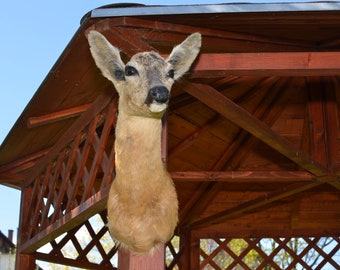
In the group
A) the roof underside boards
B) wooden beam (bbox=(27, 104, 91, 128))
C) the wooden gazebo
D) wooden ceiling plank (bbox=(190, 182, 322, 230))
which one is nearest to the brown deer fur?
the wooden gazebo

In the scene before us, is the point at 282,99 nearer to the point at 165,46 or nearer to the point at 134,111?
the point at 165,46

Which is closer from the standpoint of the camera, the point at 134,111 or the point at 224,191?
the point at 134,111

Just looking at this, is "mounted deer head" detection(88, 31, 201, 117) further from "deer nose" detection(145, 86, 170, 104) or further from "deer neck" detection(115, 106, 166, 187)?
"deer neck" detection(115, 106, 166, 187)

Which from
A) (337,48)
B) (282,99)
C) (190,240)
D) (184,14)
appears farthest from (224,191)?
(184,14)

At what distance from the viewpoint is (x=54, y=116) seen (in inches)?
241

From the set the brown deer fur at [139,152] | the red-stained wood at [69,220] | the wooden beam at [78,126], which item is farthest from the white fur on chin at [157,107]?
the wooden beam at [78,126]

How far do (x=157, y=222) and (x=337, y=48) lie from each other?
101 inches

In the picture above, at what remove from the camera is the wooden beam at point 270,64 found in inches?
160

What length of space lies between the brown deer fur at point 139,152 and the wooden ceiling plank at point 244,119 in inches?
29.6

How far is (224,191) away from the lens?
9.01m

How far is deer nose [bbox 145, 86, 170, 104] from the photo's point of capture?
9.97 feet

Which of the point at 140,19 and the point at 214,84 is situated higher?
the point at 214,84

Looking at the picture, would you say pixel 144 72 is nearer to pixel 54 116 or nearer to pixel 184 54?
pixel 184 54

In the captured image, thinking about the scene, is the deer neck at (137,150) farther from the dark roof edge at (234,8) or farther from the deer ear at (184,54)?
the dark roof edge at (234,8)
